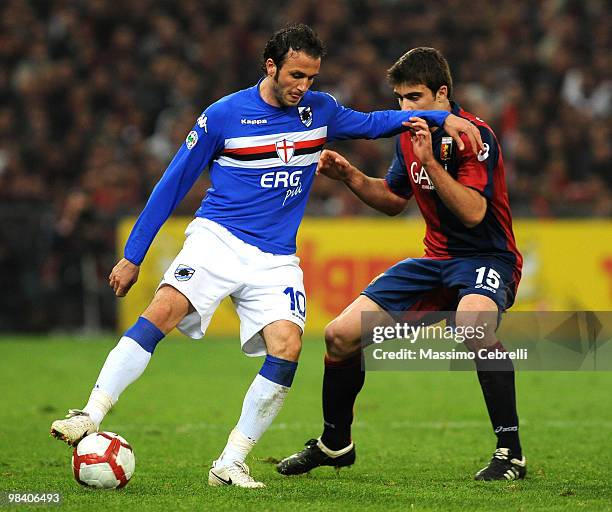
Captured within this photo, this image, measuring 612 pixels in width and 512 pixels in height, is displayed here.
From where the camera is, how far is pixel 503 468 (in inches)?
244

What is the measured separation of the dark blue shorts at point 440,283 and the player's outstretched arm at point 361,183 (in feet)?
1.61

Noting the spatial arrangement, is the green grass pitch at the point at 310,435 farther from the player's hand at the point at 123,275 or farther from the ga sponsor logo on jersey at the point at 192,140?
the ga sponsor logo on jersey at the point at 192,140

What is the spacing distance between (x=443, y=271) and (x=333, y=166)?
94cm

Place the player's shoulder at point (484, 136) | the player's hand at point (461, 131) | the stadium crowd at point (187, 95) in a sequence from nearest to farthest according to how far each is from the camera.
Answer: the player's hand at point (461, 131) < the player's shoulder at point (484, 136) < the stadium crowd at point (187, 95)

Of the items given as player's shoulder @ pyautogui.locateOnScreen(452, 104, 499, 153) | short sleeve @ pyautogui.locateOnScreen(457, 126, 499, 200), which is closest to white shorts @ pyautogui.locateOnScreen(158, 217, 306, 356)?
short sleeve @ pyautogui.locateOnScreen(457, 126, 499, 200)

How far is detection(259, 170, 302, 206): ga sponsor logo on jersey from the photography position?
6.18 m

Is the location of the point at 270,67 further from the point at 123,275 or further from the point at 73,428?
the point at 73,428

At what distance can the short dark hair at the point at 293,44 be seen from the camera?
600 cm

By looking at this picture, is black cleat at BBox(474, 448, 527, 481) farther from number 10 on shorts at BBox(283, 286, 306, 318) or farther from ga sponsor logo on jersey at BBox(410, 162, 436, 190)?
ga sponsor logo on jersey at BBox(410, 162, 436, 190)

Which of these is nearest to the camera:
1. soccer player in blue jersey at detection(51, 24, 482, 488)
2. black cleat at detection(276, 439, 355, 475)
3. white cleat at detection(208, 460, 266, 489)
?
white cleat at detection(208, 460, 266, 489)

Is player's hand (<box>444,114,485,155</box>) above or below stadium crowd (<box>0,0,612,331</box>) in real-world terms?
below

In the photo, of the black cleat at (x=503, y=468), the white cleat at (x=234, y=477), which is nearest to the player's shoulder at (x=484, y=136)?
the black cleat at (x=503, y=468)

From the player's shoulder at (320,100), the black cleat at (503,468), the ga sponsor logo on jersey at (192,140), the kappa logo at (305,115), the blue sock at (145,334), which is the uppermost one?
the player's shoulder at (320,100)

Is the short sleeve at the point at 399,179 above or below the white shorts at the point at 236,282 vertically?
above
